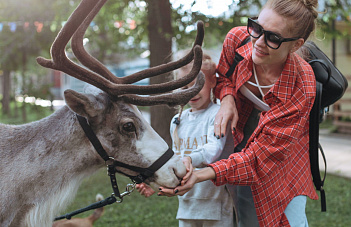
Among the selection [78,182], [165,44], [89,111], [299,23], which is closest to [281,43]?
[299,23]

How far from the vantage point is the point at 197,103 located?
120 inches

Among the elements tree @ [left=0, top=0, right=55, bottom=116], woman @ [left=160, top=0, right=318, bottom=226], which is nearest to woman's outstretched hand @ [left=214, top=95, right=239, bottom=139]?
woman @ [left=160, top=0, right=318, bottom=226]

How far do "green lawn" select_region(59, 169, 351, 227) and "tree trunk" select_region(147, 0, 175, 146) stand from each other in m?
1.19

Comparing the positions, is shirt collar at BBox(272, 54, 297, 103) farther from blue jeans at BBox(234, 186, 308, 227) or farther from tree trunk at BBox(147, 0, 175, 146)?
tree trunk at BBox(147, 0, 175, 146)

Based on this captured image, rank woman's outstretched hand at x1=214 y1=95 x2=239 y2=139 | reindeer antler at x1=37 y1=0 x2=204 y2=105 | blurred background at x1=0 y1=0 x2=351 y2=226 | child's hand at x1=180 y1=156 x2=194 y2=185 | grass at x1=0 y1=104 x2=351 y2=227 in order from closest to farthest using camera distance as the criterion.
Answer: child's hand at x1=180 y1=156 x2=194 y2=185
reindeer antler at x1=37 y1=0 x2=204 y2=105
woman's outstretched hand at x1=214 y1=95 x2=239 y2=139
grass at x1=0 y1=104 x2=351 y2=227
blurred background at x1=0 y1=0 x2=351 y2=226

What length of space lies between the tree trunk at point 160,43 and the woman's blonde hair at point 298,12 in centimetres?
436

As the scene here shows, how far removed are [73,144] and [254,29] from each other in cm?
142

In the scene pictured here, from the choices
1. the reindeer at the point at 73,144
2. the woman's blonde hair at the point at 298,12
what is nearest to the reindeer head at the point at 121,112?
the reindeer at the point at 73,144

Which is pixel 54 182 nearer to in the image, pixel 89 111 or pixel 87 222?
pixel 89 111

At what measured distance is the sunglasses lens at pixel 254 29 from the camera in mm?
2418

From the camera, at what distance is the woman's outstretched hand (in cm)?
262

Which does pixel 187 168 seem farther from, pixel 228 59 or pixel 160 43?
pixel 160 43

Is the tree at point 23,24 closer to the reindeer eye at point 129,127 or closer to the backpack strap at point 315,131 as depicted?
the reindeer eye at point 129,127

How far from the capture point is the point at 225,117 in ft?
8.64
